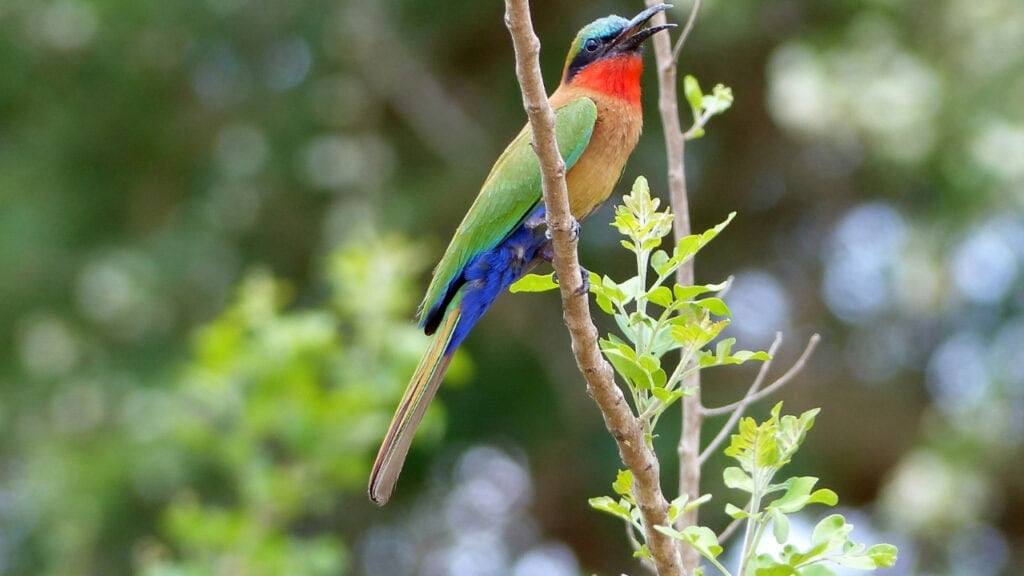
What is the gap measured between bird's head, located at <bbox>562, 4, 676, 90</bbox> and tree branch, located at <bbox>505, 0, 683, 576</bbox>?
126 cm

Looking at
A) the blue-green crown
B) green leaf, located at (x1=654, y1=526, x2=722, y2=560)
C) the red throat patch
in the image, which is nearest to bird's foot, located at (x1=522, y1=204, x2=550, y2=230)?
the red throat patch

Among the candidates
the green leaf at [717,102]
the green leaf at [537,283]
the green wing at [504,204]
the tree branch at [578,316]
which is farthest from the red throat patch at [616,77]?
the green leaf at [537,283]

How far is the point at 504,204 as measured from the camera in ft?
10.5

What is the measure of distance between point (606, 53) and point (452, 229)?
2755 mm

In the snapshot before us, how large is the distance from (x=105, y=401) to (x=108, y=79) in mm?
1487

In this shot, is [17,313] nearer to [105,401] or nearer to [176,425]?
[105,401]

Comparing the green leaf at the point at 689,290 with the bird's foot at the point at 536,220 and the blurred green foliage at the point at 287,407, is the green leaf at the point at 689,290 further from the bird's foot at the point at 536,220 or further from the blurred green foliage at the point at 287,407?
the blurred green foliage at the point at 287,407

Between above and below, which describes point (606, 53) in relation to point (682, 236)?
above

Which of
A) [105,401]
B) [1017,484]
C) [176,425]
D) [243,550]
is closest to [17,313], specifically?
[105,401]

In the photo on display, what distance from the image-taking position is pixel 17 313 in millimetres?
6488

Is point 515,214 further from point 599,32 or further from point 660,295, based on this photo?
point 660,295

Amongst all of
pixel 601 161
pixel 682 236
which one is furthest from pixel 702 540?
pixel 601 161

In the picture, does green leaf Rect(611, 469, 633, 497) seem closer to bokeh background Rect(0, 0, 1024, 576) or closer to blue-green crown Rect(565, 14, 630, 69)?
blue-green crown Rect(565, 14, 630, 69)

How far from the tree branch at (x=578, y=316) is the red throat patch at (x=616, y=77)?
123cm
